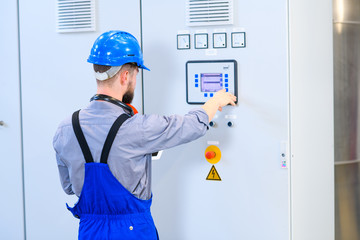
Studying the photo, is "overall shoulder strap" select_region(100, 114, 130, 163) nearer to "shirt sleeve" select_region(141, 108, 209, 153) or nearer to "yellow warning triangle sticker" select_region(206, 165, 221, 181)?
"shirt sleeve" select_region(141, 108, 209, 153)

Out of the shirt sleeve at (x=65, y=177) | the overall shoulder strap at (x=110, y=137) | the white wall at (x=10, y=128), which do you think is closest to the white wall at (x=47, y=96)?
the white wall at (x=10, y=128)

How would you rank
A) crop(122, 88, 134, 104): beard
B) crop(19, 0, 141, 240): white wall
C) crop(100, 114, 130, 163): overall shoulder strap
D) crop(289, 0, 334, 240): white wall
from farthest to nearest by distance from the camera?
crop(19, 0, 141, 240): white wall
crop(289, 0, 334, 240): white wall
crop(122, 88, 134, 104): beard
crop(100, 114, 130, 163): overall shoulder strap

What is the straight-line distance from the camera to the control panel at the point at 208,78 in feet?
6.24

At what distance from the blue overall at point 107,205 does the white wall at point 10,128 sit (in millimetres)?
707

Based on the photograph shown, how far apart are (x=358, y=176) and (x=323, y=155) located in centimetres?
30

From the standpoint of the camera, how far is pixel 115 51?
1.64 meters

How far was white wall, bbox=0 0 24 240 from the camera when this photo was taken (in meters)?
2.21

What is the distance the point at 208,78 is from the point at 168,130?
44cm

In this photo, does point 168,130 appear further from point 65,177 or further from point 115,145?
point 65,177

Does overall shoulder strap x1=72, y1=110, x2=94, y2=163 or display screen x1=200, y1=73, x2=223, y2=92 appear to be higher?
display screen x1=200, y1=73, x2=223, y2=92

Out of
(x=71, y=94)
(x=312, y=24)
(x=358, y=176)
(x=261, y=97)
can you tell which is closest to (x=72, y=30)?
(x=71, y=94)

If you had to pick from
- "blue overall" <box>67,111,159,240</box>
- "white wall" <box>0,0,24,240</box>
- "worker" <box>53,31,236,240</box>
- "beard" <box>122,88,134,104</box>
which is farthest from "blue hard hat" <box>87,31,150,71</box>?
"white wall" <box>0,0,24,240</box>

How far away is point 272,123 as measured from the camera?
6.14 ft

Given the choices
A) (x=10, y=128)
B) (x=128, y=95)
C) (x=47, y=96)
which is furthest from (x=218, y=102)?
(x=10, y=128)
